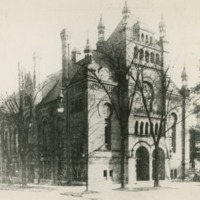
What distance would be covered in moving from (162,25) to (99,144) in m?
8.39

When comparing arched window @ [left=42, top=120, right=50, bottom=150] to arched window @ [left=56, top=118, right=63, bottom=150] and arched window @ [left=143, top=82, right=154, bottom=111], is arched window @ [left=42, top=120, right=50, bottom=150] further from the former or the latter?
arched window @ [left=143, top=82, right=154, bottom=111]

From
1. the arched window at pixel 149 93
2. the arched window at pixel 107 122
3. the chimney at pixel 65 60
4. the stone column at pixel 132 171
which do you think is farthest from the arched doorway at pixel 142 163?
the chimney at pixel 65 60

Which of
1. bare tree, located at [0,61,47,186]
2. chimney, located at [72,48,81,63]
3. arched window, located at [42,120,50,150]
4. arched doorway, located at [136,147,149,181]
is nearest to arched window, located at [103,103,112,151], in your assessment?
arched doorway, located at [136,147,149,181]

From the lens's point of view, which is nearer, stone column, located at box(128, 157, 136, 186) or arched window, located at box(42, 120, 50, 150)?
stone column, located at box(128, 157, 136, 186)

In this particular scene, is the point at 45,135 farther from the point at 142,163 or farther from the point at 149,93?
the point at 149,93

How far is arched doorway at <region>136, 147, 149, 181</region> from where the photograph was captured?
71.9 feet

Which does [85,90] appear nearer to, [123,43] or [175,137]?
[123,43]

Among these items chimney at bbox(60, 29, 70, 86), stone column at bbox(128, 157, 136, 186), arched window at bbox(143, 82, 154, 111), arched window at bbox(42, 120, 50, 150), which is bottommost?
stone column at bbox(128, 157, 136, 186)

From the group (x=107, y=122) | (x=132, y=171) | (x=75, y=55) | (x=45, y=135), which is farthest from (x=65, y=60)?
(x=132, y=171)

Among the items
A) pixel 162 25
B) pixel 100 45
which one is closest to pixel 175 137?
pixel 100 45

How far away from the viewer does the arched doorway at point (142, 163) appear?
863 inches

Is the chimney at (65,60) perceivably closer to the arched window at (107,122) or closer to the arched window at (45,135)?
the arched window at (107,122)

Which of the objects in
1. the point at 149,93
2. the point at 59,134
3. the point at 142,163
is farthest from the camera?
the point at 59,134

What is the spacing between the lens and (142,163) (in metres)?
22.2
